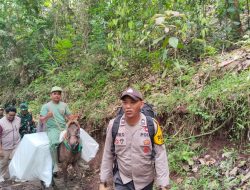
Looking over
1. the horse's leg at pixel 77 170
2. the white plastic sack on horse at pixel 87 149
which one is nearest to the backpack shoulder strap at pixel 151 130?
the white plastic sack on horse at pixel 87 149

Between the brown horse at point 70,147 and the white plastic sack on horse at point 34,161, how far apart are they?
31 cm

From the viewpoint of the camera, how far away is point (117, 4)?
367 inches

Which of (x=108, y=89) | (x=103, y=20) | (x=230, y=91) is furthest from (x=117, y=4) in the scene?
(x=230, y=91)

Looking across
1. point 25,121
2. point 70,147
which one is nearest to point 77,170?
point 70,147

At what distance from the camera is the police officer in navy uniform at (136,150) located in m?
3.71

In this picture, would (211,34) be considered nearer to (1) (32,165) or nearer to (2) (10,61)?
(1) (32,165)

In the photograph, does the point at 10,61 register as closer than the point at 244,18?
No

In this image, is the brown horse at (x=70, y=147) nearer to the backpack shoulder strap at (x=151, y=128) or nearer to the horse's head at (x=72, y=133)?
the horse's head at (x=72, y=133)

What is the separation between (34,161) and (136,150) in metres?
4.16

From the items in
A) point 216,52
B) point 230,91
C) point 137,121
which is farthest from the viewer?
point 216,52

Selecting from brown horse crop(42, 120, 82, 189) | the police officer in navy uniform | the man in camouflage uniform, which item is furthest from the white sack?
the police officer in navy uniform

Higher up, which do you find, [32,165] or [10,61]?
[10,61]

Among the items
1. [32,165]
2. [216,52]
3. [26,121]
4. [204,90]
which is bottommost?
[32,165]

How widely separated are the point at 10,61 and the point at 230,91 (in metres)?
10.5
